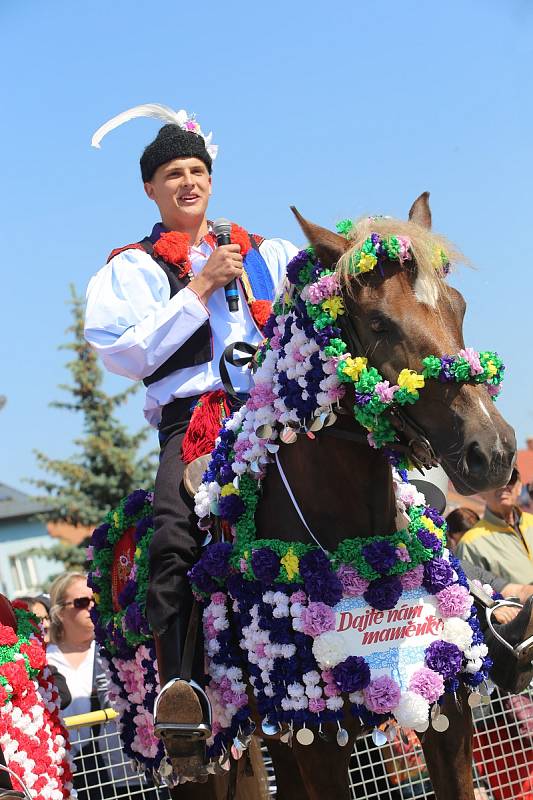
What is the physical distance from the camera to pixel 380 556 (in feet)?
13.9

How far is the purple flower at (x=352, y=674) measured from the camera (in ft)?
13.8

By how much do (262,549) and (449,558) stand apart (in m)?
0.82

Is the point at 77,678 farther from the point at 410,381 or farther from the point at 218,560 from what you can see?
the point at 410,381

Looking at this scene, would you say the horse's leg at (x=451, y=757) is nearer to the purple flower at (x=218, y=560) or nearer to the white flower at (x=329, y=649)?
the white flower at (x=329, y=649)

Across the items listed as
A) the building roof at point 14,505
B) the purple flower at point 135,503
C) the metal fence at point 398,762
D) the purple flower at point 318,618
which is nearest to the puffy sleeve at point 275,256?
the purple flower at point 135,503

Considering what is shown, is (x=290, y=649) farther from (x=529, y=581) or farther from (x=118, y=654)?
(x=529, y=581)

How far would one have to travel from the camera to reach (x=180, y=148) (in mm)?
5727

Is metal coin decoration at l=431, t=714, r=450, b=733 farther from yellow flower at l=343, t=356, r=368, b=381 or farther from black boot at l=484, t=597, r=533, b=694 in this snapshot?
yellow flower at l=343, t=356, r=368, b=381

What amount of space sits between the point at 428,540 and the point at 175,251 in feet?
6.43

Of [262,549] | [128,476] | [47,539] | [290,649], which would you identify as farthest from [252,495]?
[47,539]

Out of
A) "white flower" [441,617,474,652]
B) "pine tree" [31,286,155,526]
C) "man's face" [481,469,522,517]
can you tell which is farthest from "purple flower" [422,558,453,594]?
"pine tree" [31,286,155,526]


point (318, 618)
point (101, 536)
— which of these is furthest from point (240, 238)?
point (318, 618)

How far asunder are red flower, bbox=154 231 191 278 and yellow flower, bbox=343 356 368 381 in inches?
64.1

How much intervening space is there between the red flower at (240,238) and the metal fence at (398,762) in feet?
9.63
